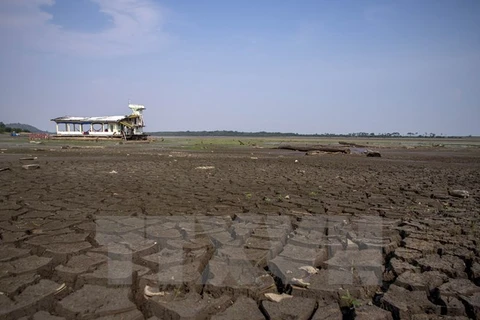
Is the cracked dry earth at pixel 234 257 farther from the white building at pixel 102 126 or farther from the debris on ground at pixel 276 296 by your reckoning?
the white building at pixel 102 126

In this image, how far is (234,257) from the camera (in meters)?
2.93

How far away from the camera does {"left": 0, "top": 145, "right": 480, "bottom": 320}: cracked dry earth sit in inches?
83.8

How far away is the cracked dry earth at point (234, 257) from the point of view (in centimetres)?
213

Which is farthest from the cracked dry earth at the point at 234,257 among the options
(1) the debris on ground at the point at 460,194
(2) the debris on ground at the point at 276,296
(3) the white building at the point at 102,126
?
(3) the white building at the point at 102,126

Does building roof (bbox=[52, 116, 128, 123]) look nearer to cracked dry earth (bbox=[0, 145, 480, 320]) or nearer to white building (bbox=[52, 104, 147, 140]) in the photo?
white building (bbox=[52, 104, 147, 140])

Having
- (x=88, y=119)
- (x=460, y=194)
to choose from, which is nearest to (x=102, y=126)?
(x=88, y=119)

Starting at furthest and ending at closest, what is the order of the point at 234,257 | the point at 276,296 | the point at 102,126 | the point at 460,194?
the point at 102,126
the point at 460,194
the point at 234,257
the point at 276,296

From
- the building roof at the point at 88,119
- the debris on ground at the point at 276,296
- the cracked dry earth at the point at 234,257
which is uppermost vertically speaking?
the building roof at the point at 88,119

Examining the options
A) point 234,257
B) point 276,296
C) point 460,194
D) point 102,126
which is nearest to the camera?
point 276,296

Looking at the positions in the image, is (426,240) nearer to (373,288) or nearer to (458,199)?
(373,288)

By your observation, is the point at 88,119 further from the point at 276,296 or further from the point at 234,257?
the point at 276,296

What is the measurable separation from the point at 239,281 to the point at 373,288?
1048mm

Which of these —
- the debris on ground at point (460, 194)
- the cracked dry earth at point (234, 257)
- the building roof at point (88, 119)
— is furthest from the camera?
the building roof at point (88, 119)

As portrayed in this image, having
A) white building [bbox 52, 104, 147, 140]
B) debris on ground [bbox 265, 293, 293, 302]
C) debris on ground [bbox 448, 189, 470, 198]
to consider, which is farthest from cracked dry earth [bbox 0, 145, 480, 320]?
white building [bbox 52, 104, 147, 140]
